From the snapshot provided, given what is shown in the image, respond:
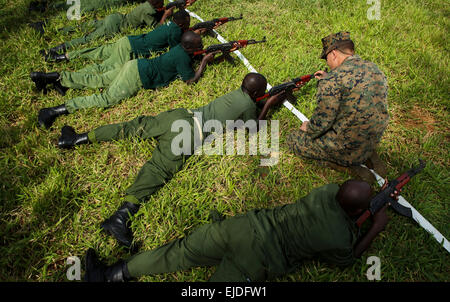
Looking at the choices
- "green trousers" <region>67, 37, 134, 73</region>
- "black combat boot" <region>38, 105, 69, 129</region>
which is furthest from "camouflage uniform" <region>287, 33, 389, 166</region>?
"black combat boot" <region>38, 105, 69, 129</region>

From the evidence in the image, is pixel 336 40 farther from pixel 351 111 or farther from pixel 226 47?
pixel 226 47

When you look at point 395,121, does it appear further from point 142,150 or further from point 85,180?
point 85,180

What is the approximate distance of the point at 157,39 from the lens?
4.83m

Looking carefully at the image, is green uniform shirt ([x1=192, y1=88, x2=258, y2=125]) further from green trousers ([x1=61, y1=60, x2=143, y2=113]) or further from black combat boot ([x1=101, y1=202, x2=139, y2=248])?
black combat boot ([x1=101, y1=202, x2=139, y2=248])

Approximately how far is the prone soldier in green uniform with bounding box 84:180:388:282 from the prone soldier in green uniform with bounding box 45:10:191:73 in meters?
3.35

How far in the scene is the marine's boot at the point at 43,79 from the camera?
3955mm

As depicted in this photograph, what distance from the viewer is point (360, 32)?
5.34m

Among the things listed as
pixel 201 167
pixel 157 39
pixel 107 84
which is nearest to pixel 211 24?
pixel 157 39

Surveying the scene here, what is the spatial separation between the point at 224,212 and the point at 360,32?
4.86 meters

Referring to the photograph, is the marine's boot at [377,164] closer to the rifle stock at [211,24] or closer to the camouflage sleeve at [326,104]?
the camouflage sleeve at [326,104]

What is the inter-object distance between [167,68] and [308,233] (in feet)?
10.9

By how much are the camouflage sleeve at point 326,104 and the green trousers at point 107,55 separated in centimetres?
345
